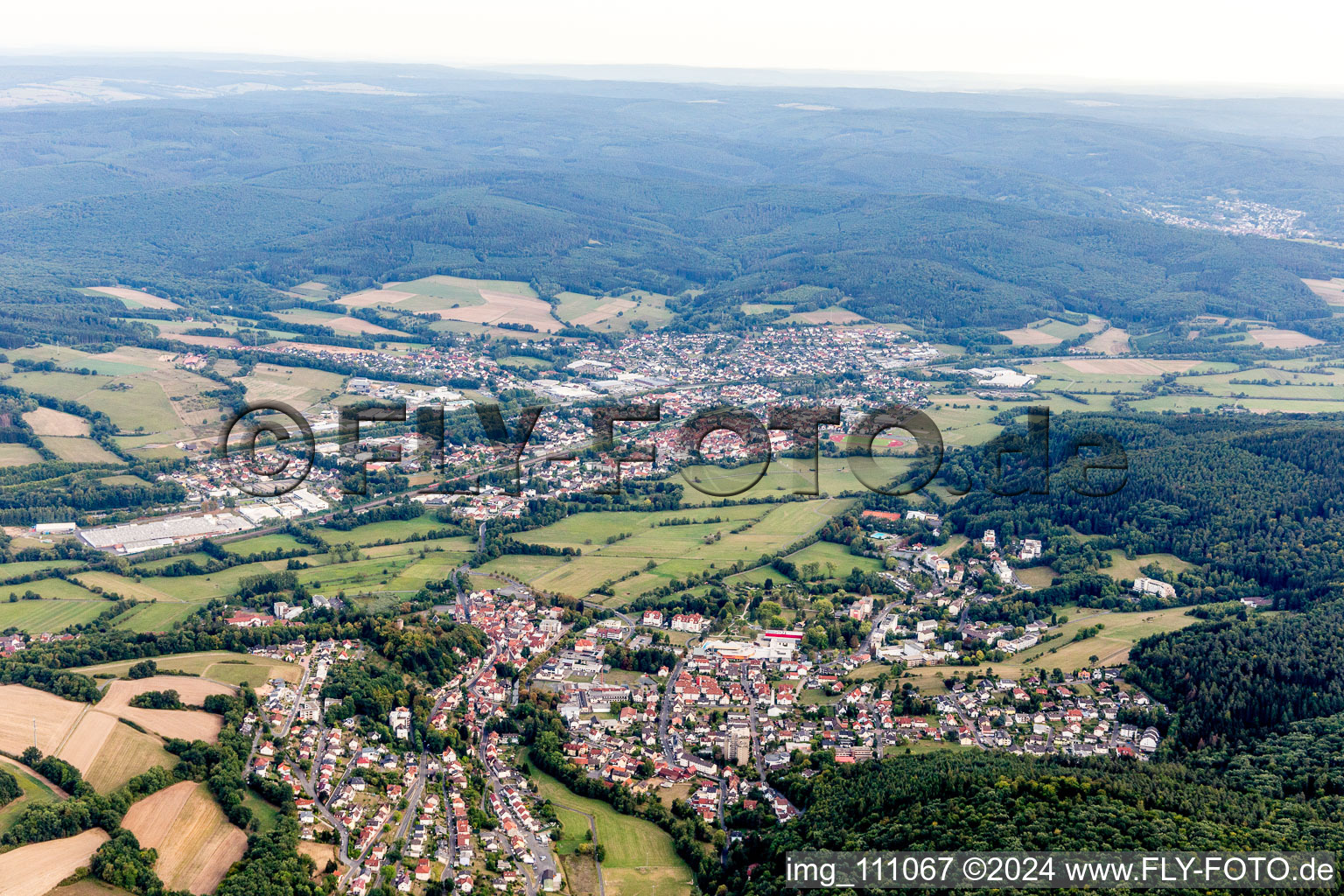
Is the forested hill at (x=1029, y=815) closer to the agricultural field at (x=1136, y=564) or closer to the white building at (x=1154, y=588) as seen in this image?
the white building at (x=1154, y=588)

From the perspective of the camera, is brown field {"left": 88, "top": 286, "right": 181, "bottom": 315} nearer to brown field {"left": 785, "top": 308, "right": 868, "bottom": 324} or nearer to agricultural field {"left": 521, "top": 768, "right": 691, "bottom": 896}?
brown field {"left": 785, "top": 308, "right": 868, "bottom": 324}

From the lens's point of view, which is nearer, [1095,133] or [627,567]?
[627,567]

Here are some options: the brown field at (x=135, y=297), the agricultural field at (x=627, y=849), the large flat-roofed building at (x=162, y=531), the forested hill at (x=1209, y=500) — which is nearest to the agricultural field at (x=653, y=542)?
the forested hill at (x=1209, y=500)

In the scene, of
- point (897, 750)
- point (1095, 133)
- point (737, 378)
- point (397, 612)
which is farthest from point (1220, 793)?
point (1095, 133)

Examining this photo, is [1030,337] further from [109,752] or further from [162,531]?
[109,752]

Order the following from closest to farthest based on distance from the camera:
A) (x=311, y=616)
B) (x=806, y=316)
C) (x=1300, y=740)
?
1. (x=1300, y=740)
2. (x=311, y=616)
3. (x=806, y=316)

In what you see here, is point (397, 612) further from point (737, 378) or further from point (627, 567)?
point (737, 378)

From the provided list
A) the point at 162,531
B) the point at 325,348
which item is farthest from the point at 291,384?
the point at 162,531
